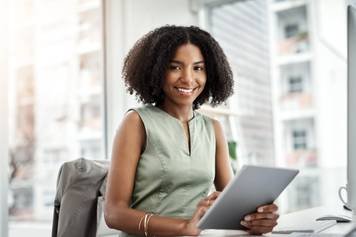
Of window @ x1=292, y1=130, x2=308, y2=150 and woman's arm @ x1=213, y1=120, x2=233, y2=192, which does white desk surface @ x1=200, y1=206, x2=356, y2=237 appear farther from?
window @ x1=292, y1=130, x2=308, y2=150

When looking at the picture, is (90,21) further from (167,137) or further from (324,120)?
(324,120)

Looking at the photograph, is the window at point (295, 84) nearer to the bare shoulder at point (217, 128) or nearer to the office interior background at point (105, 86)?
the office interior background at point (105, 86)

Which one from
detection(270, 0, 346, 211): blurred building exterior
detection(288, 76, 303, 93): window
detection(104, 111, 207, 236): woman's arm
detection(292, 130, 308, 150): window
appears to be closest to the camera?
detection(104, 111, 207, 236): woman's arm

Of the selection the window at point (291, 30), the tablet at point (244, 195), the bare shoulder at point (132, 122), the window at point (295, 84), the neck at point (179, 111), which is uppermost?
the window at point (291, 30)

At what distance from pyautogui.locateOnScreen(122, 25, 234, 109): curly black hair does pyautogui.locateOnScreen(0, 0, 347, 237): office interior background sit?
0.98m

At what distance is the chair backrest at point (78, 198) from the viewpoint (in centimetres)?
150

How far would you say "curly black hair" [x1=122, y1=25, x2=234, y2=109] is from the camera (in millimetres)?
1503

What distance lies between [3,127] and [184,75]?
2.88 ft

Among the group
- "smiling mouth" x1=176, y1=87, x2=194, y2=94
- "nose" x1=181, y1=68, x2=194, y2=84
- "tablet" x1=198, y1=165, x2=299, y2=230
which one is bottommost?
"tablet" x1=198, y1=165, x2=299, y2=230

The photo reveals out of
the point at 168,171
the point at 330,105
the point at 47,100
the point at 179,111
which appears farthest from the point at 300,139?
the point at 168,171

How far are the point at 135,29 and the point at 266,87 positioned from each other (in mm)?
1350

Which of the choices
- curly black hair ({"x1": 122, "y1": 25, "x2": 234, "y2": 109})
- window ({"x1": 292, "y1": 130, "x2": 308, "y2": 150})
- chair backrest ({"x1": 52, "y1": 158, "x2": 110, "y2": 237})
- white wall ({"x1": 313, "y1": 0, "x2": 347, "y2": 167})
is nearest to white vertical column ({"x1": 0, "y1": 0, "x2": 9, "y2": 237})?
chair backrest ({"x1": 52, "y1": 158, "x2": 110, "y2": 237})

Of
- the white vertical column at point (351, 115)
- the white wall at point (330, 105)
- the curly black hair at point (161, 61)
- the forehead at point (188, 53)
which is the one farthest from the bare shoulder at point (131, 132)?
the white wall at point (330, 105)

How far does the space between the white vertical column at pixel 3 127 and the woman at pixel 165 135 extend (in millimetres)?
646
